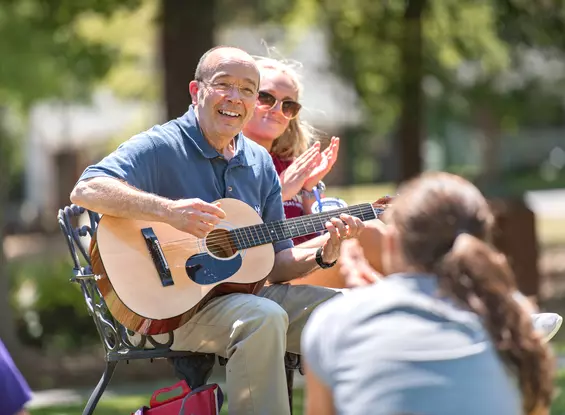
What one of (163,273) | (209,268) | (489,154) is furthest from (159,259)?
(489,154)

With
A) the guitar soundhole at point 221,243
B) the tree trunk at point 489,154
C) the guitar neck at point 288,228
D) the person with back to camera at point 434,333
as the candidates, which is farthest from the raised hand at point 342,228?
the tree trunk at point 489,154

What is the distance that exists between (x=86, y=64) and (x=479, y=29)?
15.2ft

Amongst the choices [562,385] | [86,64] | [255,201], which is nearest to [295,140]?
[255,201]

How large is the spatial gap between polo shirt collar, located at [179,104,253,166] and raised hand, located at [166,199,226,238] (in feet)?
1.24

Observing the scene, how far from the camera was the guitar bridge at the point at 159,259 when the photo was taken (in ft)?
12.4

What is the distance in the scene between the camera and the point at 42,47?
1062 centimetres

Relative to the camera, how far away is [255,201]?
13.7 ft

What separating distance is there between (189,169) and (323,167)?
2.74ft

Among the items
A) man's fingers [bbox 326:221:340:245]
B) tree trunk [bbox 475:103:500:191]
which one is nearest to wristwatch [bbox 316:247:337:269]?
man's fingers [bbox 326:221:340:245]

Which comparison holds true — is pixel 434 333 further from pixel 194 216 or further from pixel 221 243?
pixel 221 243

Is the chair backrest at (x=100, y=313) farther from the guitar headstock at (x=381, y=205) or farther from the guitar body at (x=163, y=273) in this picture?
the guitar headstock at (x=381, y=205)

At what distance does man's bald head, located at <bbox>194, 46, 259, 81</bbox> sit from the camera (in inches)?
163

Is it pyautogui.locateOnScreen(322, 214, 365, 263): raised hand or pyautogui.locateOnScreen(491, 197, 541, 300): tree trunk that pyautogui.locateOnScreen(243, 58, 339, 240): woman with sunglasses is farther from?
pyautogui.locateOnScreen(491, 197, 541, 300): tree trunk

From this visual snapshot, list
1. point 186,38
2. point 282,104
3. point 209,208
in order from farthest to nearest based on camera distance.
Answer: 1. point 186,38
2. point 282,104
3. point 209,208
